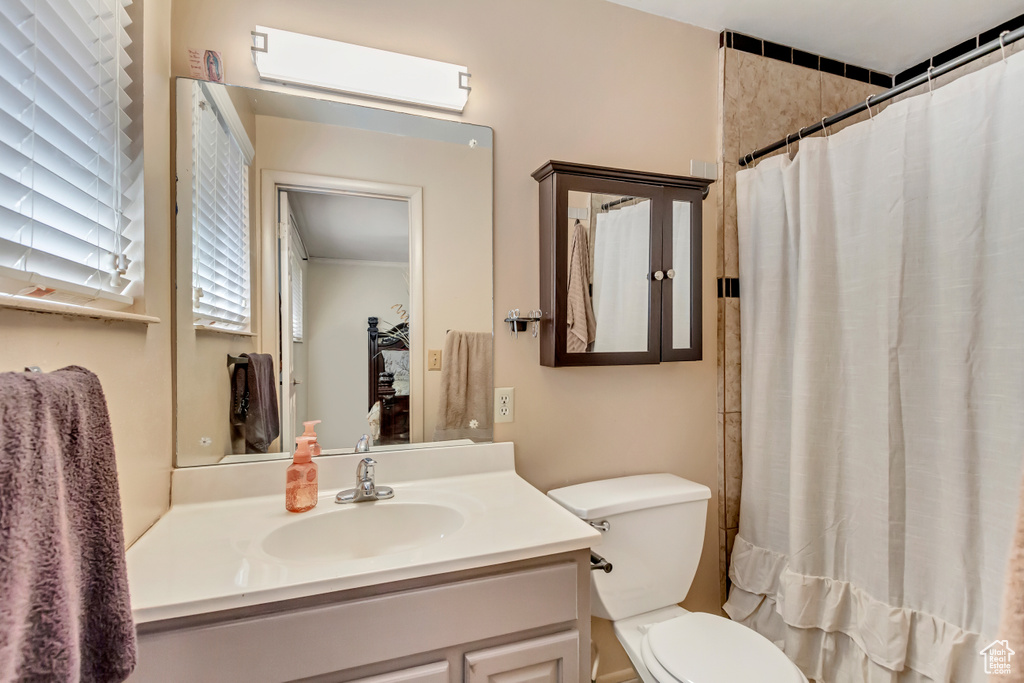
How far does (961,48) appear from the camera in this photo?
5.72 ft

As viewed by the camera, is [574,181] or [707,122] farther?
[707,122]

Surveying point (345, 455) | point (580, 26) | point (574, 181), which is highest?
point (580, 26)

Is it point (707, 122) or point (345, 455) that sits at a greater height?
point (707, 122)

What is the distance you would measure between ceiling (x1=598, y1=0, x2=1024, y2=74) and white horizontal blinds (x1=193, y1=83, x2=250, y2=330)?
1312mm

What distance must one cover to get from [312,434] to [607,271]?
3.19 ft

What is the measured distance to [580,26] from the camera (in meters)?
1.50

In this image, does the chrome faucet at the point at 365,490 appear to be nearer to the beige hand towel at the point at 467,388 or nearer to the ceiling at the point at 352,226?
the beige hand towel at the point at 467,388

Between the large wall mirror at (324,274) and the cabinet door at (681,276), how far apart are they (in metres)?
0.58

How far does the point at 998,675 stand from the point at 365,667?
86 cm

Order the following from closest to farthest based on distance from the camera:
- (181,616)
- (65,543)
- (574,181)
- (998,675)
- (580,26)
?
1. (998,675)
2. (65,543)
3. (181,616)
4. (574,181)
5. (580,26)

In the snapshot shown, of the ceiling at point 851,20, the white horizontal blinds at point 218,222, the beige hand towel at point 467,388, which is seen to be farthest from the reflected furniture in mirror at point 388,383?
the ceiling at point 851,20

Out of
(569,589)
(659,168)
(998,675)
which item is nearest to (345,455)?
(569,589)

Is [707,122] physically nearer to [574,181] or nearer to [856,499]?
[574,181]

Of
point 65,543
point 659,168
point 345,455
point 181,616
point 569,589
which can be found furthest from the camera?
point 659,168
